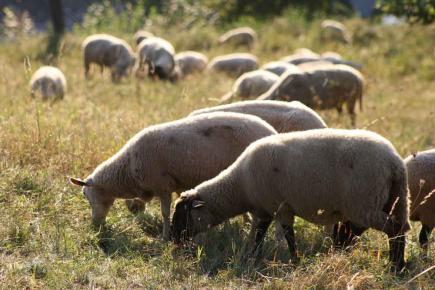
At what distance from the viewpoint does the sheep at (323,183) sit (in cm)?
520

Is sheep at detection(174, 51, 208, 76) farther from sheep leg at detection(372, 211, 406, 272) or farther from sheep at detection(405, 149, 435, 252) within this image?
sheep leg at detection(372, 211, 406, 272)

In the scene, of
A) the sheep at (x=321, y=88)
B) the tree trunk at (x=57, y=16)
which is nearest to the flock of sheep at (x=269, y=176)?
the sheep at (x=321, y=88)

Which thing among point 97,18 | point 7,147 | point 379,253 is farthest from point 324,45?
point 379,253

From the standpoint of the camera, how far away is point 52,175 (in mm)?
7285

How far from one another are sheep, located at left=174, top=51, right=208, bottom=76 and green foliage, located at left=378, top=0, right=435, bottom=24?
4.10 metres

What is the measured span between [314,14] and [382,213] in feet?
90.8

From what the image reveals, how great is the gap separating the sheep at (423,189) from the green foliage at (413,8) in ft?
22.5

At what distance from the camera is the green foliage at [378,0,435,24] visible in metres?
12.8

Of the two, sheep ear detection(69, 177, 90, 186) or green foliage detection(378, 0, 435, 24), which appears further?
green foliage detection(378, 0, 435, 24)

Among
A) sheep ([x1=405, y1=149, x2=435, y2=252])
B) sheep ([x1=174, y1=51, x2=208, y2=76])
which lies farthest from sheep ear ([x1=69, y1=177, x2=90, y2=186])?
sheep ([x1=174, y1=51, x2=208, y2=76])

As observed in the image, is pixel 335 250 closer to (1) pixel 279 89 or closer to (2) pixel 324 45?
(1) pixel 279 89

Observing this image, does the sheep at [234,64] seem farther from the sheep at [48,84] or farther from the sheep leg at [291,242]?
the sheep leg at [291,242]

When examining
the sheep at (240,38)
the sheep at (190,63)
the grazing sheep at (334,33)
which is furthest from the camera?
the grazing sheep at (334,33)

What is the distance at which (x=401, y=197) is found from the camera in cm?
525
